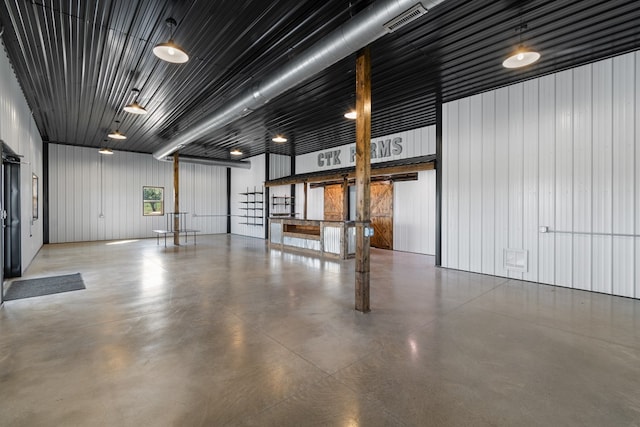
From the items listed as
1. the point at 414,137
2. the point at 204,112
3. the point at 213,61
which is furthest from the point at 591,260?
the point at 204,112

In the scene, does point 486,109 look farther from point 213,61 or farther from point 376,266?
point 213,61

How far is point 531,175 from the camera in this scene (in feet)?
18.1

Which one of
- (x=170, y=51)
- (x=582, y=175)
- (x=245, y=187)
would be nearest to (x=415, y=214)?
(x=582, y=175)

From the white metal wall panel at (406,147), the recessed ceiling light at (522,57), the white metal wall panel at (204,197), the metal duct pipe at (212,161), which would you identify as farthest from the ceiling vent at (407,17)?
the white metal wall panel at (204,197)

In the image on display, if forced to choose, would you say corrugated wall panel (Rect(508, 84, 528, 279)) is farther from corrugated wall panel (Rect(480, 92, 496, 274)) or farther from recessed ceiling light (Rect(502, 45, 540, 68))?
recessed ceiling light (Rect(502, 45, 540, 68))

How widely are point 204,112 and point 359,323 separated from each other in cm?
647

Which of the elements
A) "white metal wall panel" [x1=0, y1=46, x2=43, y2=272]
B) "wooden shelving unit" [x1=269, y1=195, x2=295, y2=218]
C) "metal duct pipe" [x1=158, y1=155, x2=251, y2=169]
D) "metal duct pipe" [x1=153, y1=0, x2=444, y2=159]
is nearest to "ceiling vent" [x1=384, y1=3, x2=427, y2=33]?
"metal duct pipe" [x1=153, y1=0, x2=444, y2=159]

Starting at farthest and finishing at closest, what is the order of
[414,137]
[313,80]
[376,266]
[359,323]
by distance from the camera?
1. [414,137]
2. [376,266]
3. [313,80]
4. [359,323]

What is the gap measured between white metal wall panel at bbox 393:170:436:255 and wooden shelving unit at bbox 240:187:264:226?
626 cm

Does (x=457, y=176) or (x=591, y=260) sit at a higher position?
(x=457, y=176)

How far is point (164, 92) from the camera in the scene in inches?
248

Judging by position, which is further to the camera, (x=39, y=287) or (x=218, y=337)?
(x=39, y=287)

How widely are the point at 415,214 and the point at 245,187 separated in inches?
332

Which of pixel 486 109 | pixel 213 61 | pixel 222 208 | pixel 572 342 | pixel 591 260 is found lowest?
pixel 572 342
